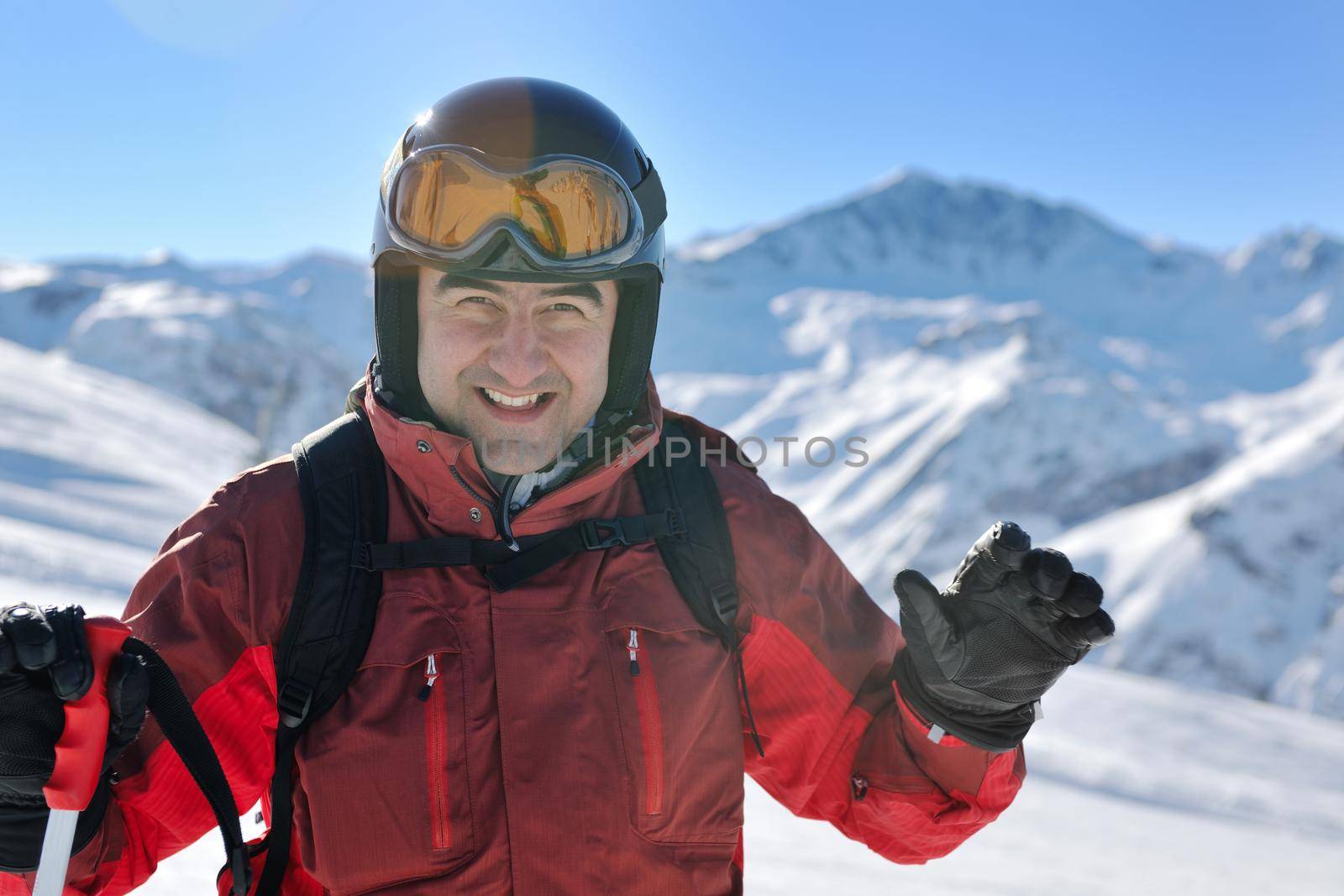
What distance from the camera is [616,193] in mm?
2523

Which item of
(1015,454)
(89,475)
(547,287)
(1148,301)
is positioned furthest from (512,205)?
(1148,301)

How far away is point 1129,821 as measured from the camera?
19.7ft

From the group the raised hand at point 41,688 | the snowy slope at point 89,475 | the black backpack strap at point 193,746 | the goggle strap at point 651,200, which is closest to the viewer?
the raised hand at point 41,688

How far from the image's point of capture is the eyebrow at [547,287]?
222 cm

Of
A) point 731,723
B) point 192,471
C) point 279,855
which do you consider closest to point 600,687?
point 731,723

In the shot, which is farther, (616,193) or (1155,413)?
(1155,413)

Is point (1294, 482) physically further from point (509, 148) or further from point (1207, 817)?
point (509, 148)

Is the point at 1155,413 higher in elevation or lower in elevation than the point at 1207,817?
lower

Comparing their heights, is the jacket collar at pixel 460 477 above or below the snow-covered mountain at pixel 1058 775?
above

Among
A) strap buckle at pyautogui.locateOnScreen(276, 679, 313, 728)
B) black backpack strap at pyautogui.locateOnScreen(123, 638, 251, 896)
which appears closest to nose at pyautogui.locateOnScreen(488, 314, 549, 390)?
strap buckle at pyautogui.locateOnScreen(276, 679, 313, 728)

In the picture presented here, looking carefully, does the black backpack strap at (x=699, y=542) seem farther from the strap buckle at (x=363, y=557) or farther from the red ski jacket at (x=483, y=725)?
the strap buckle at (x=363, y=557)

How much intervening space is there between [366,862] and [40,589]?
19.4ft

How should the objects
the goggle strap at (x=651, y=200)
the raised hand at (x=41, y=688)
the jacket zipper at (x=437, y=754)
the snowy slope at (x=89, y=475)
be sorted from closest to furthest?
1. the raised hand at (x=41, y=688)
2. the jacket zipper at (x=437, y=754)
3. the goggle strap at (x=651, y=200)
4. the snowy slope at (x=89, y=475)

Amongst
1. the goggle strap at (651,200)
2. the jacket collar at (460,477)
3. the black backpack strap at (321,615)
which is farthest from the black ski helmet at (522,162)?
the black backpack strap at (321,615)
